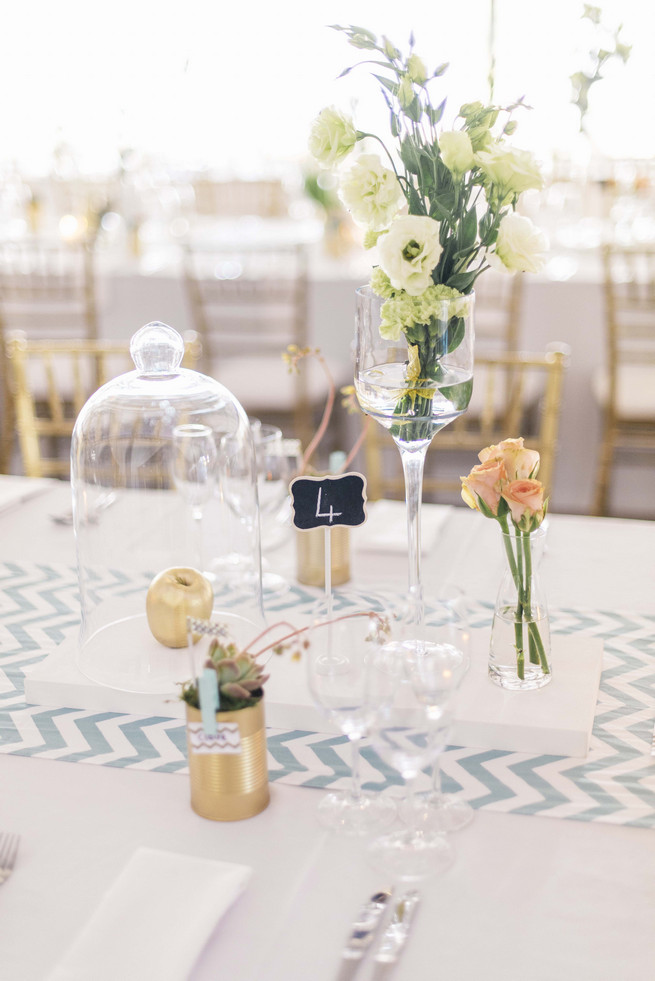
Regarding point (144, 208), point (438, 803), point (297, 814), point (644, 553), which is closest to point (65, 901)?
point (297, 814)

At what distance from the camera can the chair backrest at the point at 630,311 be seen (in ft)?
9.14

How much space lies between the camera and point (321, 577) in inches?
50.9

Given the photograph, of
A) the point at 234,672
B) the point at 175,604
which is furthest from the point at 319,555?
the point at 234,672

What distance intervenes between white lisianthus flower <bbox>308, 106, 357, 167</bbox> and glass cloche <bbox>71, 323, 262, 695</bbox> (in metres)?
0.26

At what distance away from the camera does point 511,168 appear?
879mm

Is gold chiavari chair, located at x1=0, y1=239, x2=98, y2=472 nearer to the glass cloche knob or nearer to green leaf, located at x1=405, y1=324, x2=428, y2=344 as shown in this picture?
the glass cloche knob

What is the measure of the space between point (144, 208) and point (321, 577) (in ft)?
11.0

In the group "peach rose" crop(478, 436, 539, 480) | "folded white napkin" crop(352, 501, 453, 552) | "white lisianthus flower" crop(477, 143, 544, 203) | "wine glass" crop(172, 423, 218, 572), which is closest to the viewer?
"white lisianthus flower" crop(477, 143, 544, 203)

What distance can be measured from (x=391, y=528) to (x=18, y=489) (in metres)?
0.63

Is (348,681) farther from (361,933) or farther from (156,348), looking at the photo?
(156,348)

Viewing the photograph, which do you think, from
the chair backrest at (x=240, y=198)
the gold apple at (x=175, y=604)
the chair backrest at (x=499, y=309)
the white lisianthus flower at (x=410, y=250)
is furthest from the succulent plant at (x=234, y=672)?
the chair backrest at (x=240, y=198)

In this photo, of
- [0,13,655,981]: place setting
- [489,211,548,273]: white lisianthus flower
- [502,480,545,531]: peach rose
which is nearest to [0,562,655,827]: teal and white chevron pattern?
[0,13,655,981]: place setting

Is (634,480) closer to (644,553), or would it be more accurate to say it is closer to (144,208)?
(644,553)

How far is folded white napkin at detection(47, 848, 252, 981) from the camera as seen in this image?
26.4 inches
